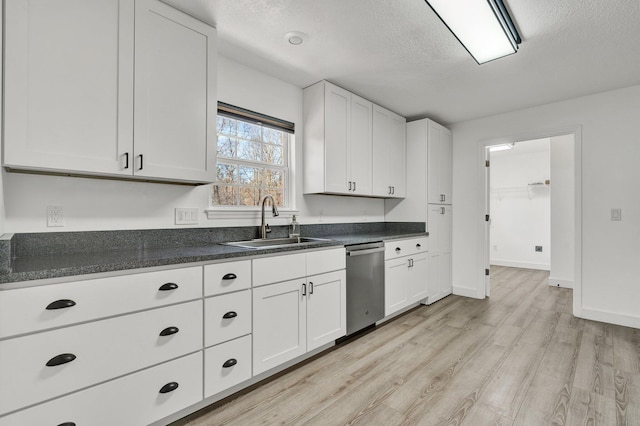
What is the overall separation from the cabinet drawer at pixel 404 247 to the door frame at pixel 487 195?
913 mm

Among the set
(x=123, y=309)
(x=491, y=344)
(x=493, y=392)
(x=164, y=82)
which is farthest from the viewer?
(x=491, y=344)

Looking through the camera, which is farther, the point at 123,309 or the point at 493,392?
the point at 493,392

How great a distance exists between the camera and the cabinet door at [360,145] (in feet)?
10.6

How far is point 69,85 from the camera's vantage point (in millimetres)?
1522

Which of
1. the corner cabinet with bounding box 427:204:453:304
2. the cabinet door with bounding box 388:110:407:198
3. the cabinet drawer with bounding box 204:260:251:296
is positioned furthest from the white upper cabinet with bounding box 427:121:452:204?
the cabinet drawer with bounding box 204:260:251:296

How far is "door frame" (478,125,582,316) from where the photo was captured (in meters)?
3.39

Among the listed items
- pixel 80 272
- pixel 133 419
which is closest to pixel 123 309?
pixel 80 272

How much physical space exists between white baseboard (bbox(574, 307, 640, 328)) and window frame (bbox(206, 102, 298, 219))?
3340 mm

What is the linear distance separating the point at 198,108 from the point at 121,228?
91 cm

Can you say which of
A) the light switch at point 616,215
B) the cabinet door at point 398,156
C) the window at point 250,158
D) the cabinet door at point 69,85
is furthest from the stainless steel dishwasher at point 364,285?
the light switch at point 616,215

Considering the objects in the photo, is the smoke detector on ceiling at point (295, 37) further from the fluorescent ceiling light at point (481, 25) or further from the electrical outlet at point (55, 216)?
the electrical outlet at point (55, 216)

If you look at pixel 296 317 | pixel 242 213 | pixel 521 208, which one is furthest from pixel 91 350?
pixel 521 208

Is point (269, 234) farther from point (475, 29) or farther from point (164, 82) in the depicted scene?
point (475, 29)

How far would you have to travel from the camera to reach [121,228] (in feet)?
6.37
